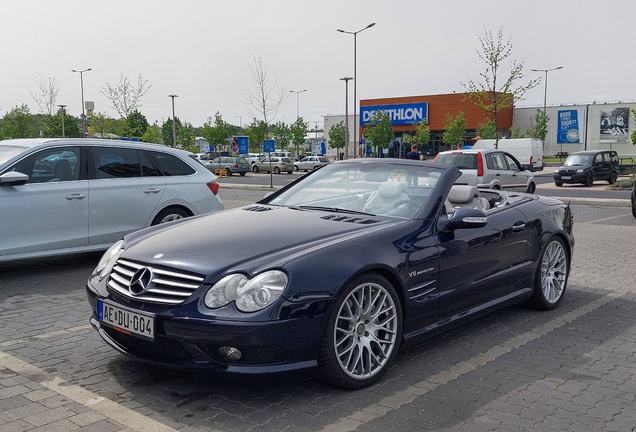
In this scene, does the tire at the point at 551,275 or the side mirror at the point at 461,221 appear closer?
the side mirror at the point at 461,221

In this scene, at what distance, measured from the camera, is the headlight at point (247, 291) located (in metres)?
3.48

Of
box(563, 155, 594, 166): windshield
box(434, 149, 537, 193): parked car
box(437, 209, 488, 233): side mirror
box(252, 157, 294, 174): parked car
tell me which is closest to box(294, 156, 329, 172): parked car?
box(252, 157, 294, 174): parked car

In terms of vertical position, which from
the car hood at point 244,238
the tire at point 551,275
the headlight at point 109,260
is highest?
the car hood at point 244,238

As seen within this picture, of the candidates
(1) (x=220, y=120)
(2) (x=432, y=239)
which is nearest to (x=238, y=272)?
(2) (x=432, y=239)

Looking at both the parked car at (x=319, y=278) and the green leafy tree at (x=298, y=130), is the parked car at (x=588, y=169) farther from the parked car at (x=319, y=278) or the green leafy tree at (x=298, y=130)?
the green leafy tree at (x=298, y=130)

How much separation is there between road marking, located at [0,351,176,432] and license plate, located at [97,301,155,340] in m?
0.42

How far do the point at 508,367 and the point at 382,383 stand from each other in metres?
0.96

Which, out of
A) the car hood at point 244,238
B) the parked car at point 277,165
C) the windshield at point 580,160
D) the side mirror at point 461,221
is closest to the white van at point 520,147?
Result: the windshield at point 580,160

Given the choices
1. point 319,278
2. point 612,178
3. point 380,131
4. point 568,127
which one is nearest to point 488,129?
point 380,131

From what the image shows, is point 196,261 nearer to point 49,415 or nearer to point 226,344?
point 226,344

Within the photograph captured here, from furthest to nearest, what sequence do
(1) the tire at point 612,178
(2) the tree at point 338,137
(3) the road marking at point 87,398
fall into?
(2) the tree at point 338,137 < (1) the tire at point 612,178 < (3) the road marking at point 87,398

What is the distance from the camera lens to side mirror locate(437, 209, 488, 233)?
4504 mm

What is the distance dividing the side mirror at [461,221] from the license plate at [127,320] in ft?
6.94

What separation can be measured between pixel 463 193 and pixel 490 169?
1238 centimetres
